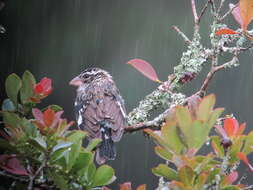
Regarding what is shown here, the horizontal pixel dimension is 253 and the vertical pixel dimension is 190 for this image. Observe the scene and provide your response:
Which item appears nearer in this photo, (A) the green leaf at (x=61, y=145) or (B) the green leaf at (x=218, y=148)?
(A) the green leaf at (x=61, y=145)

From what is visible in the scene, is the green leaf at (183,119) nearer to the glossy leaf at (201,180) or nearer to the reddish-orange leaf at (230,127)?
the glossy leaf at (201,180)

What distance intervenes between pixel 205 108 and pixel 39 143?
47 centimetres

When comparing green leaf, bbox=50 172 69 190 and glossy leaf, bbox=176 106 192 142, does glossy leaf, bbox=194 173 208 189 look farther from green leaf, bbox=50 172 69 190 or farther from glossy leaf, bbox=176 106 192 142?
green leaf, bbox=50 172 69 190

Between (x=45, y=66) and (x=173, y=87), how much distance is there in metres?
3.63

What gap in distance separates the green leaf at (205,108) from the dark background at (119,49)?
480 cm

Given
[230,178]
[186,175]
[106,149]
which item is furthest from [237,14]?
[106,149]

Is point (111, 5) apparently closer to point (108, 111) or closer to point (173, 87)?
point (108, 111)

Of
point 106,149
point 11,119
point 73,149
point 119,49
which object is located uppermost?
point 119,49

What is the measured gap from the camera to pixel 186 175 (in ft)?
5.36

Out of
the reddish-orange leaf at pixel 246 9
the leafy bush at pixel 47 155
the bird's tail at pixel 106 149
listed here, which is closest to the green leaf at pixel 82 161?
the leafy bush at pixel 47 155

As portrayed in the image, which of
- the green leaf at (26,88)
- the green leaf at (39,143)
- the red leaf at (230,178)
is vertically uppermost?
the green leaf at (26,88)

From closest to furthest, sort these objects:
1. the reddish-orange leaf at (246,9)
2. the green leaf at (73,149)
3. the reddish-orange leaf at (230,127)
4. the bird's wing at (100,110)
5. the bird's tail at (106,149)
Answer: the green leaf at (73,149) < the reddish-orange leaf at (230,127) < the reddish-orange leaf at (246,9) < the bird's tail at (106,149) < the bird's wing at (100,110)

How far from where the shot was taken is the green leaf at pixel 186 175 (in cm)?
162

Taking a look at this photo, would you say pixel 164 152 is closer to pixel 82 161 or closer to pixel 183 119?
pixel 183 119
